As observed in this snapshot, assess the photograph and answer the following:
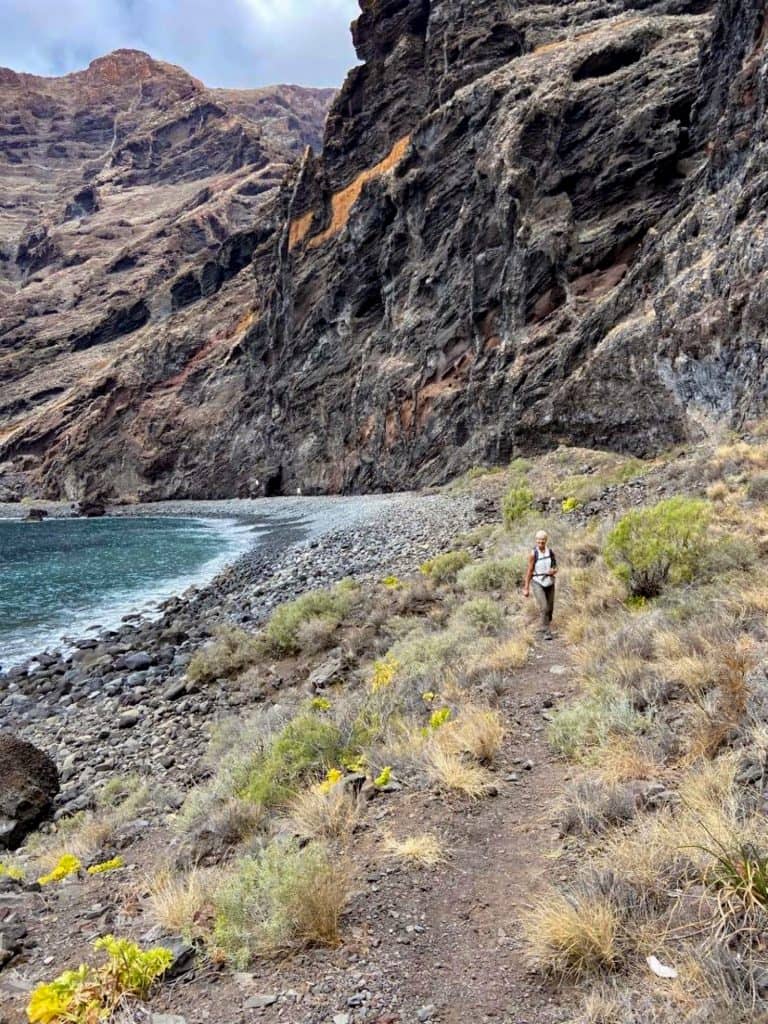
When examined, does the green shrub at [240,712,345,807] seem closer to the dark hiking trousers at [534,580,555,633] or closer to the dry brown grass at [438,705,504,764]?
the dry brown grass at [438,705,504,764]

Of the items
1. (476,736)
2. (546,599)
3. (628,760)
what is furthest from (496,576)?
(628,760)

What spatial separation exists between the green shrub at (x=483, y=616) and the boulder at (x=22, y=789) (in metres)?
6.11

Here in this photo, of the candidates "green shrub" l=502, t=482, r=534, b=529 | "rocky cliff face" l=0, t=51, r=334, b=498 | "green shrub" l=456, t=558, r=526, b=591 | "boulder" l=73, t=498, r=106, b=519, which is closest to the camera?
"green shrub" l=456, t=558, r=526, b=591

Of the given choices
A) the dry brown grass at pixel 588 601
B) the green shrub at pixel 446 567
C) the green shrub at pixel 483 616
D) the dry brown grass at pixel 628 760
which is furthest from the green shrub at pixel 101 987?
the green shrub at pixel 446 567

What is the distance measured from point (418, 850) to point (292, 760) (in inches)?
84.5

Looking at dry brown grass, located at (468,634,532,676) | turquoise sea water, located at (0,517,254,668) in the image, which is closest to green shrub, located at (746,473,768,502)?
dry brown grass, located at (468,634,532,676)

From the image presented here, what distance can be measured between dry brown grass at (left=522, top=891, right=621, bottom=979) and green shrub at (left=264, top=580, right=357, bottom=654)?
28.5 feet

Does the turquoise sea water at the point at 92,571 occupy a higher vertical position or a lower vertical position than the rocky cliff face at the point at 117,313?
lower

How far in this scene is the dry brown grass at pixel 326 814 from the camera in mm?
4270

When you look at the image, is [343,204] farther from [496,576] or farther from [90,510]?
[496,576]

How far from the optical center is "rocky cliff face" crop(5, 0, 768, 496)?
2178 centimetres

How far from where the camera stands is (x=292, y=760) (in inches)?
222

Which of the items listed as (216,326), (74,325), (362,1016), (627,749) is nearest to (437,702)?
(627,749)

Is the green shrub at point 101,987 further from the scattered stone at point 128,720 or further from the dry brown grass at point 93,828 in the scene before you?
the scattered stone at point 128,720
